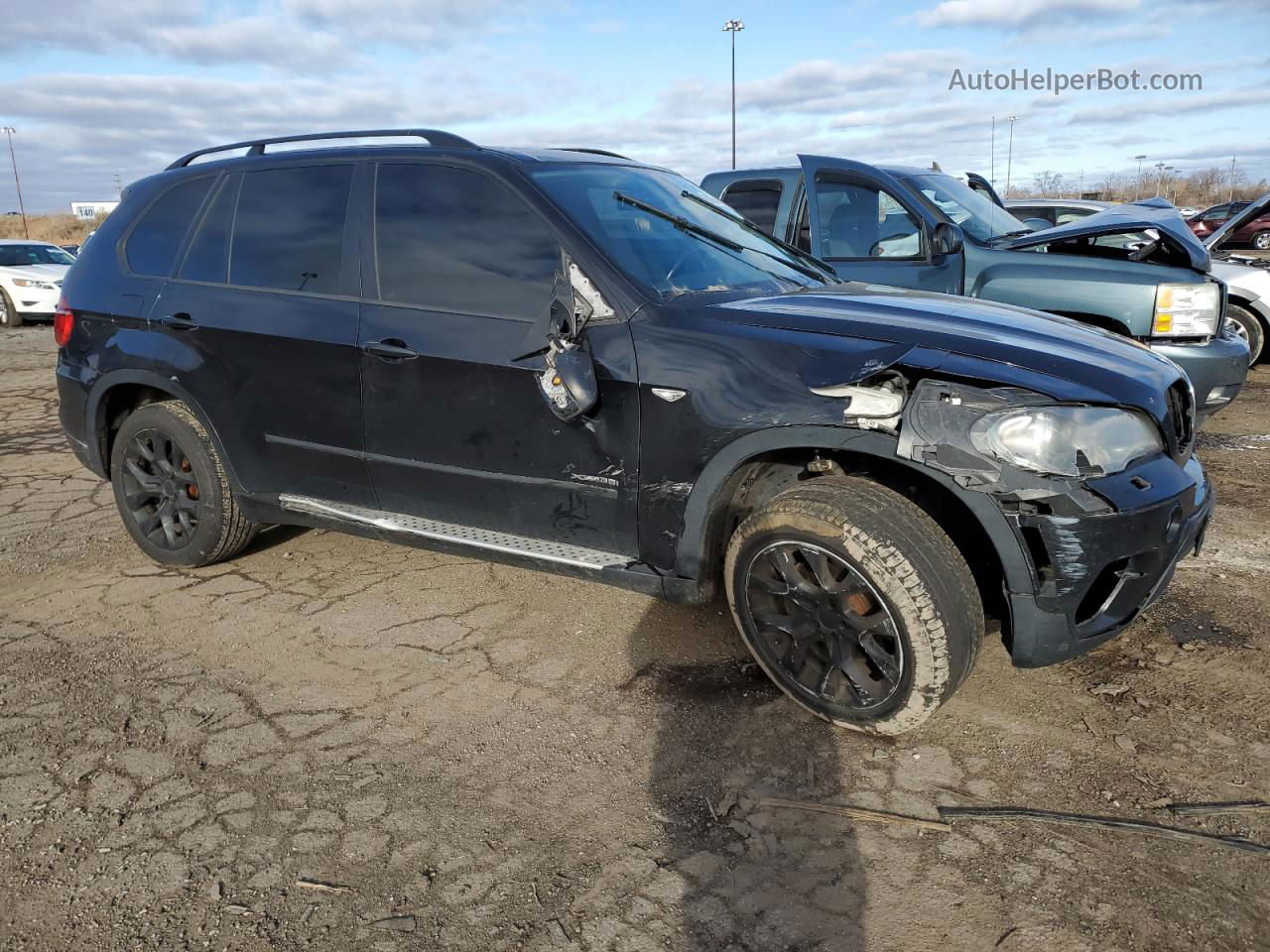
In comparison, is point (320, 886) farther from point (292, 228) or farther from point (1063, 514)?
point (292, 228)

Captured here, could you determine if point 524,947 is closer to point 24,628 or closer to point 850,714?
point 850,714

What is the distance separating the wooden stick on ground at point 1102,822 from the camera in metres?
2.36

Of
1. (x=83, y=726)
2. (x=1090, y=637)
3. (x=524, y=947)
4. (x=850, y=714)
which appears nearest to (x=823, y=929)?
(x=524, y=947)

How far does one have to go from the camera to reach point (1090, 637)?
2.73 meters

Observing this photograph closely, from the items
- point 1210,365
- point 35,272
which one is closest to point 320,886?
point 1210,365

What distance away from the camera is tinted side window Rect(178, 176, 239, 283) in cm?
399

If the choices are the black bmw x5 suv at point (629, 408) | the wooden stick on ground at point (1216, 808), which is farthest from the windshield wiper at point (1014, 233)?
the wooden stick on ground at point (1216, 808)

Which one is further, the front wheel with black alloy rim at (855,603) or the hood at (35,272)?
the hood at (35,272)

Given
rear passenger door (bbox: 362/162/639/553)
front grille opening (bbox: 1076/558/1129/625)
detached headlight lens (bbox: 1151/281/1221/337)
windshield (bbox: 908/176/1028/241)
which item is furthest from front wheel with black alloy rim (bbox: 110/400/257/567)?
detached headlight lens (bbox: 1151/281/1221/337)

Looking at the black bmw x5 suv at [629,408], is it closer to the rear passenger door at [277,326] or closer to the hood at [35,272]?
the rear passenger door at [277,326]

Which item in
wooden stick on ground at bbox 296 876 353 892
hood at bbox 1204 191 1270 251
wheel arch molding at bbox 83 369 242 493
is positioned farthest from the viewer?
hood at bbox 1204 191 1270 251

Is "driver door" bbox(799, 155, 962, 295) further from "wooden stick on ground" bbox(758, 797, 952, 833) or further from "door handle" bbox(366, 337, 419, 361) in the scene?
"wooden stick on ground" bbox(758, 797, 952, 833)

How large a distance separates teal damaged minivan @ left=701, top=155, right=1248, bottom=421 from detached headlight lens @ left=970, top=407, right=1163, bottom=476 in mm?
2953

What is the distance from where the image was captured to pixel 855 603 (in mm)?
2818
